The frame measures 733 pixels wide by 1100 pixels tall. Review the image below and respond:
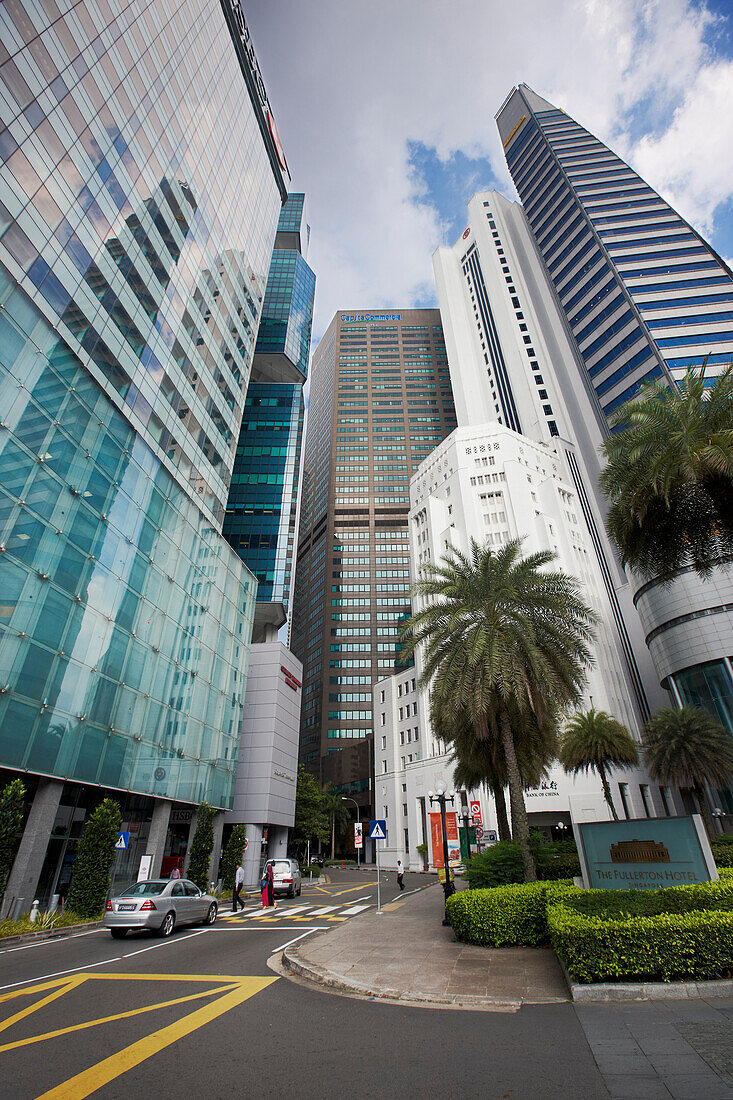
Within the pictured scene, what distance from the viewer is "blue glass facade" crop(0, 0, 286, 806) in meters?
19.4

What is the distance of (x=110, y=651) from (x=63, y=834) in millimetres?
7615

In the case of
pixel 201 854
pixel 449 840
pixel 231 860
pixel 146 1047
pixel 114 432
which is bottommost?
pixel 146 1047

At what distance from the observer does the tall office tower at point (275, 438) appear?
6122 cm

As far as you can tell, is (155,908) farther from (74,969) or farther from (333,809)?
(333,809)

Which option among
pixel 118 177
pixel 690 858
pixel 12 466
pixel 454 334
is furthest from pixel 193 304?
pixel 454 334

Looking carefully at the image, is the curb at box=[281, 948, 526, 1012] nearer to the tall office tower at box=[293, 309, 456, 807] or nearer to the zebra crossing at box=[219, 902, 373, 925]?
the zebra crossing at box=[219, 902, 373, 925]

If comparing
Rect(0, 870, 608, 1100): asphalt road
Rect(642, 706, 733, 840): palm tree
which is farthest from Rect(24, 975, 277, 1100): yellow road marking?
Rect(642, 706, 733, 840): palm tree

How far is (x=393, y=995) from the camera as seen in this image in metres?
8.21

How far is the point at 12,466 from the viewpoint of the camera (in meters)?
18.4

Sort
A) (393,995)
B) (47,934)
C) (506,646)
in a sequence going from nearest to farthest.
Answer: (393,995), (47,934), (506,646)

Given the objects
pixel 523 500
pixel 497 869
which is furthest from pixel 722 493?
pixel 523 500

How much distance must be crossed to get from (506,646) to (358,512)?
369ft

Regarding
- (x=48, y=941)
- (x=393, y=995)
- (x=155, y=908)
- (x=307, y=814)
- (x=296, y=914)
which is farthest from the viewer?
(x=307, y=814)

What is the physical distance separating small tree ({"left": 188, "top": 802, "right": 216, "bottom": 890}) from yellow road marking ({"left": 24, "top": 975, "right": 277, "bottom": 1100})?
64.6 ft
